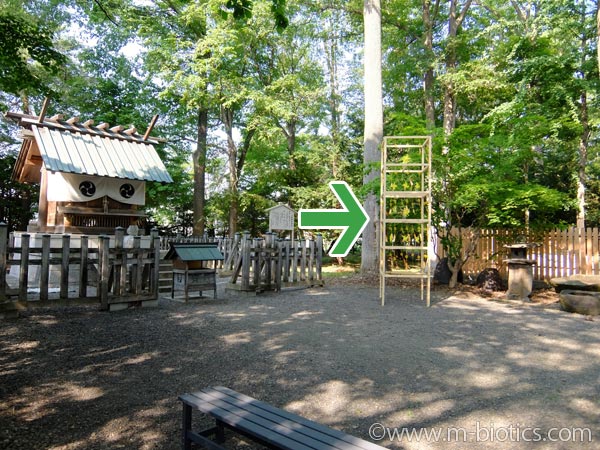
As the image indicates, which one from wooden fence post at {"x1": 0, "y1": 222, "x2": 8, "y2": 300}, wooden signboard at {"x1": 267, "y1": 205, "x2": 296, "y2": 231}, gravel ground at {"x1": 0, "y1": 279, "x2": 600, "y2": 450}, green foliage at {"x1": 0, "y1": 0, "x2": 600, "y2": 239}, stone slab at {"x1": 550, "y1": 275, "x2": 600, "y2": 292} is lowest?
gravel ground at {"x1": 0, "y1": 279, "x2": 600, "y2": 450}

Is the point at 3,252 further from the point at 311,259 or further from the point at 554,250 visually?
the point at 554,250

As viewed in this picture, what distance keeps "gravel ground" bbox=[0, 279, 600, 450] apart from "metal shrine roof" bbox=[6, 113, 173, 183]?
423 cm

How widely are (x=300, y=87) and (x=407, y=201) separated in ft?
40.0

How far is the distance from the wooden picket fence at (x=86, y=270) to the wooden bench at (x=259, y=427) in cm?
512

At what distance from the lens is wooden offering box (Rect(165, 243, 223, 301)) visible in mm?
8867

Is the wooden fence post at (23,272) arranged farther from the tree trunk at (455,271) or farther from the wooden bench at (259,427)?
the tree trunk at (455,271)

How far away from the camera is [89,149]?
35.9ft

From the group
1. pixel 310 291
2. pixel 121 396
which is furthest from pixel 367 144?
pixel 121 396

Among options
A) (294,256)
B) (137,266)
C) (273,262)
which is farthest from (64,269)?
(294,256)

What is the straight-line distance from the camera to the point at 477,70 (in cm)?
1769

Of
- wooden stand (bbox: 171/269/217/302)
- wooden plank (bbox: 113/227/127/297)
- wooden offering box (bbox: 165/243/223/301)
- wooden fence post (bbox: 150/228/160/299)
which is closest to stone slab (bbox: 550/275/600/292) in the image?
wooden offering box (bbox: 165/243/223/301)

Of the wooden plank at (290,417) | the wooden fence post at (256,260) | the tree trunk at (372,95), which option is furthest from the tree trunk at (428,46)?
the wooden plank at (290,417)

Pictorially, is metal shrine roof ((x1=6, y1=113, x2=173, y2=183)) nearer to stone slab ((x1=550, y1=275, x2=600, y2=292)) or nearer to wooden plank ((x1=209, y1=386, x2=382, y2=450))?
wooden plank ((x1=209, y1=386, x2=382, y2=450))

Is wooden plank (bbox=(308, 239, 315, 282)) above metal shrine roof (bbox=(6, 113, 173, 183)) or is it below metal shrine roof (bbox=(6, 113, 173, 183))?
below
